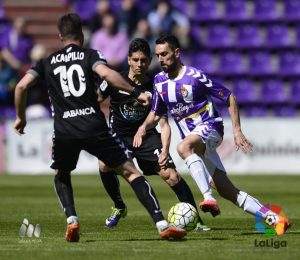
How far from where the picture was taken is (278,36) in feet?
77.5

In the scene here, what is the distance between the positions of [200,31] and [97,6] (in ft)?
9.34

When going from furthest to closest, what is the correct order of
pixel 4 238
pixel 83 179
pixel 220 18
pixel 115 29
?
pixel 220 18 → pixel 115 29 → pixel 83 179 → pixel 4 238

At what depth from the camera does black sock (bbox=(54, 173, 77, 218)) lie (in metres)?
8.57

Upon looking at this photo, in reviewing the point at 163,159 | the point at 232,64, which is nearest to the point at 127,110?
the point at 163,159

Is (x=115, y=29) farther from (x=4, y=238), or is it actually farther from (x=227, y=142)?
(x=4, y=238)

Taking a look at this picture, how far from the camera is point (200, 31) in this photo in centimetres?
2405

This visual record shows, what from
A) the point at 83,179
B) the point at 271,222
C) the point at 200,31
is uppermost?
the point at 200,31

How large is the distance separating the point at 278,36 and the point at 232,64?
1.40 metres

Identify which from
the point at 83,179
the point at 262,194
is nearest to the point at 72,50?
the point at 262,194

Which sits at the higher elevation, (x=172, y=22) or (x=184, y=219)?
(x=172, y=22)

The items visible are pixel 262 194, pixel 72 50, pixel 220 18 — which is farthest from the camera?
pixel 220 18

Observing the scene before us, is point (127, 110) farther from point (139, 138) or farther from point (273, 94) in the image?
point (273, 94)

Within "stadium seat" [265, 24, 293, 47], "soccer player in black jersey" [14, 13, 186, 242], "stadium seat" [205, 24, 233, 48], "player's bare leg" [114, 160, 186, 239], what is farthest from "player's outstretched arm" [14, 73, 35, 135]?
"stadium seat" [265, 24, 293, 47]

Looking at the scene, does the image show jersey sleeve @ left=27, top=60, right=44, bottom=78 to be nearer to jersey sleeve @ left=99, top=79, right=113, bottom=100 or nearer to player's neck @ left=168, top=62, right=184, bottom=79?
player's neck @ left=168, top=62, right=184, bottom=79
